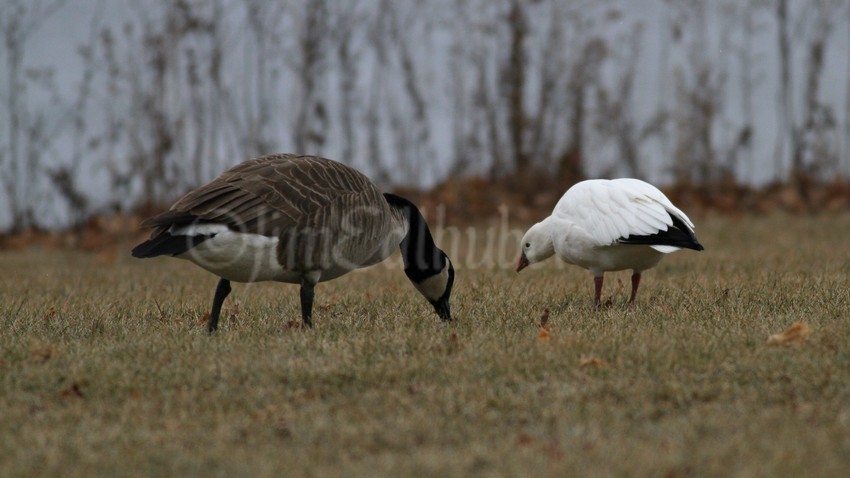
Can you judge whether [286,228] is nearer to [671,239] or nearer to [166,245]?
[166,245]

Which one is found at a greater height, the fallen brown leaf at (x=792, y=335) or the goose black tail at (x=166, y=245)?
the goose black tail at (x=166, y=245)

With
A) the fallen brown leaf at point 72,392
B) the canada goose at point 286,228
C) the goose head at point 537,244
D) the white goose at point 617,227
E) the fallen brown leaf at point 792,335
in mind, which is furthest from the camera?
the goose head at point 537,244

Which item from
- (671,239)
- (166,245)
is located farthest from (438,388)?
(671,239)

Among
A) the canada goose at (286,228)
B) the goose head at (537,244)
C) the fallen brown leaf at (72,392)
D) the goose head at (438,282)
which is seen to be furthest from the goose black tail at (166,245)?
the goose head at (537,244)

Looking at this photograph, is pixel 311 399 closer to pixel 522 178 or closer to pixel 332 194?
pixel 332 194

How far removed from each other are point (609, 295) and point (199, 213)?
3.44 metres

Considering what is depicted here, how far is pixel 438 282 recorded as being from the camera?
6.29m

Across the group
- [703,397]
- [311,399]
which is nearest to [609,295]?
[703,397]

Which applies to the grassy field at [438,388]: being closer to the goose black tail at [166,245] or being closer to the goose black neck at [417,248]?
the goose black neck at [417,248]

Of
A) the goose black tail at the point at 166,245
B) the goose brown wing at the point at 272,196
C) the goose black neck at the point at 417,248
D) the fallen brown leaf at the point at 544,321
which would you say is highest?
the goose brown wing at the point at 272,196

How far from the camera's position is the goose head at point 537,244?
7176 millimetres

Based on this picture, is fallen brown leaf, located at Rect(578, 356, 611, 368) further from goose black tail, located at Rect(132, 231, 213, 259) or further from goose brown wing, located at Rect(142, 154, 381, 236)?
goose black tail, located at Rect(132, 231, 213, 259)

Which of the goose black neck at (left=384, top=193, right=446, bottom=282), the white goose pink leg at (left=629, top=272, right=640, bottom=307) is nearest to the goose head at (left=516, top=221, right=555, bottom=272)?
the white goose pink leg at (left=629, top=272, right=640, bottom=307)

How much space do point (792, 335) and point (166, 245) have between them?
3.31 m
